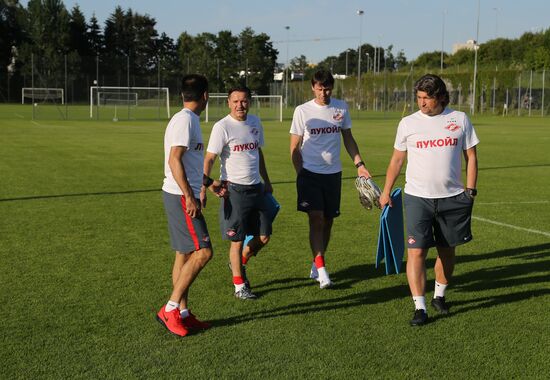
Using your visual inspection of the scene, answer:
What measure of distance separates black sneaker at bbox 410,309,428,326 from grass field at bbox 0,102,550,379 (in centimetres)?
6

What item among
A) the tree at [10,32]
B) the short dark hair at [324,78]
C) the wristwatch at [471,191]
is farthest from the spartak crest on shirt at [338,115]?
the tree at [10,32]

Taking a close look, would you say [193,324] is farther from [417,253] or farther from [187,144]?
[417,253]

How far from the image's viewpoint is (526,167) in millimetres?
16031

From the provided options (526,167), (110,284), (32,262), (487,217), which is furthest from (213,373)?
(526,167)

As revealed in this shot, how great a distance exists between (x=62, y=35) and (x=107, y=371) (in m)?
85.7

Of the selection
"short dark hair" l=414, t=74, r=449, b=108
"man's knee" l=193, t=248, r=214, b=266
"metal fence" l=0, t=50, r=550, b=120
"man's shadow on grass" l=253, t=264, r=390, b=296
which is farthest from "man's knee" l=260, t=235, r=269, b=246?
"metal fence" l=0, t=50, r=550, b=120

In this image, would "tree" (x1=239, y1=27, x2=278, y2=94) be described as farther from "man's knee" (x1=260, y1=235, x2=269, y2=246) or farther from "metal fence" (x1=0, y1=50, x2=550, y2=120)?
"man's knee" (x1=260, y1=235, x2=269, y2=246)

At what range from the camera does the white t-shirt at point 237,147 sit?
567 centimetres

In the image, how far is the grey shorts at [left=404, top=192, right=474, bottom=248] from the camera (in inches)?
201

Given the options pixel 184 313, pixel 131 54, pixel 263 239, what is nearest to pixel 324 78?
pixel 263 239

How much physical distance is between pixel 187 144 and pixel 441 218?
2010 millimetres

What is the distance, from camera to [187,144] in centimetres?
463

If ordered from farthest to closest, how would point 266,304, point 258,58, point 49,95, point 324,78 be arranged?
point 258,58, point 49,95, point 324,78, point 266,304

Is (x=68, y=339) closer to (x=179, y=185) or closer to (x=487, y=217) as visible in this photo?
(x=179, y=185)
